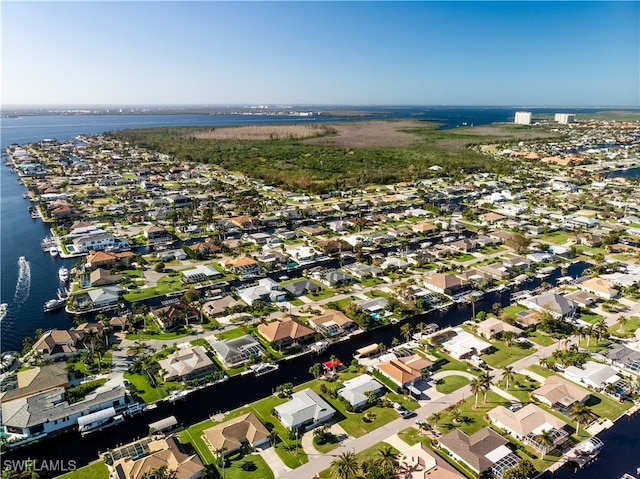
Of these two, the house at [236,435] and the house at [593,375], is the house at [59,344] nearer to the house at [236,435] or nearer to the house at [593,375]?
the house at [236,435]

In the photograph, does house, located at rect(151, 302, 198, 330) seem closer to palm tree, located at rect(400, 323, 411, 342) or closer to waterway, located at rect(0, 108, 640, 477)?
waterway, located at rect(0, 108, 640, 477)

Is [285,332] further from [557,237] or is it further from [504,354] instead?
[557,237]

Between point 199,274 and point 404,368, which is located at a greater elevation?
point 199,274

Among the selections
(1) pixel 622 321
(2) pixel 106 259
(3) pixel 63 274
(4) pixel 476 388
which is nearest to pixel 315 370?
(4) pixel 476 388

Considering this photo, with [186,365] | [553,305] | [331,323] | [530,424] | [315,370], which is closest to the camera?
[530,424]

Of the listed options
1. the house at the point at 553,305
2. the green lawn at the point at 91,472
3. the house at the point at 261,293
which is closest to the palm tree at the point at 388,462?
the green lawn at the point at 91,472

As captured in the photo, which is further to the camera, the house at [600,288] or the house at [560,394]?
the house at [600,288]

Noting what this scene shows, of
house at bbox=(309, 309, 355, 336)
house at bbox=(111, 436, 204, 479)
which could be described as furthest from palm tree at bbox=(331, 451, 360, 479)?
house at bbox=(309, 309, 355, 336)
